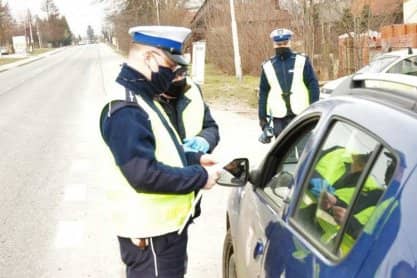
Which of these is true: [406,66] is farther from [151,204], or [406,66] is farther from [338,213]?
[338,213]

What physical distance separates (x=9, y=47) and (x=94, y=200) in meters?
114

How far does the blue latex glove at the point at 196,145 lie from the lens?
10.7 ft

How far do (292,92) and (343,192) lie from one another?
4388 mm

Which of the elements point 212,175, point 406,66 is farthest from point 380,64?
point 212,175

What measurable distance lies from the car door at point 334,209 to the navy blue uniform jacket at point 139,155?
1.48ft

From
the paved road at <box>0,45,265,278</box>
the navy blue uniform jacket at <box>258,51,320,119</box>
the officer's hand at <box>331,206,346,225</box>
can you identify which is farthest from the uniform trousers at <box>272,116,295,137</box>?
the officer's hand at <box>331,206,346,225</box>

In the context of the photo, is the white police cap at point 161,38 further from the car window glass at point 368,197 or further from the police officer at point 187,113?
the car window glass at point 368,197

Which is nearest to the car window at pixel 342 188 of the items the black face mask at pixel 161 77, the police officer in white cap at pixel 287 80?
the black face mask at pixel 161 77

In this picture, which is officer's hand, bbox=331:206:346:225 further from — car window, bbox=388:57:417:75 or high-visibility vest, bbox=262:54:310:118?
car window, bbox=388:57:417:75

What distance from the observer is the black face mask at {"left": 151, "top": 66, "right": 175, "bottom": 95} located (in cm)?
288

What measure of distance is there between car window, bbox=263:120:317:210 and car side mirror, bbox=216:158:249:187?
0.44 feet

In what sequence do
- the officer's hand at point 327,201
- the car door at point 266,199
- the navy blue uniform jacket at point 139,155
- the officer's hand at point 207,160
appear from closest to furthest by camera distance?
the officer's hand at point 327,201 < the navy blue uniform jacket at point 139,155 < the car door at point 266,199 < the officer's hand at point 207,160

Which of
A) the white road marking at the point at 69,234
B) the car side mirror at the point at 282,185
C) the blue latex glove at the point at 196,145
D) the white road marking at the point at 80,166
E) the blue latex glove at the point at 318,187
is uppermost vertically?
the blue latex glove at the point at 196,145

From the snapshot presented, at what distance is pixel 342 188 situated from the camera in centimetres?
232
